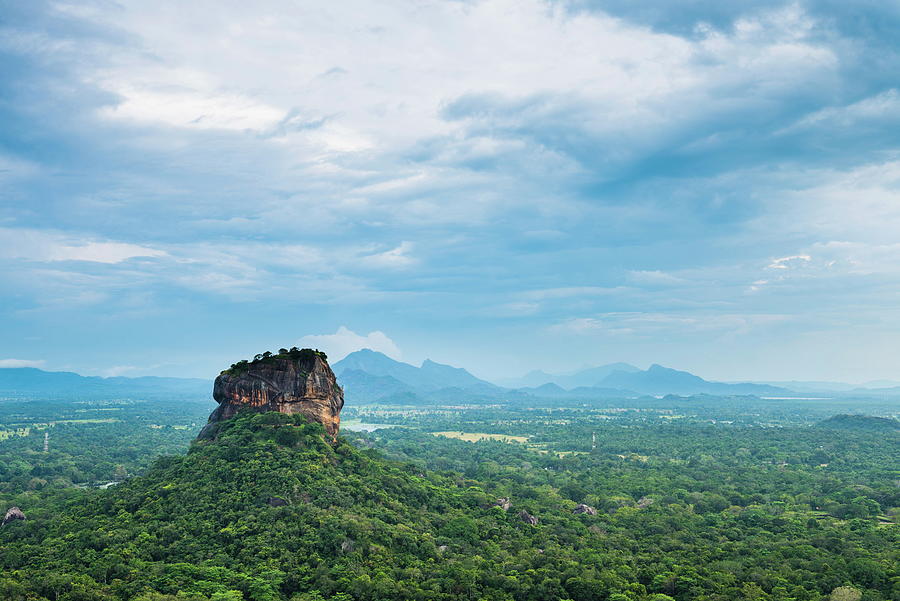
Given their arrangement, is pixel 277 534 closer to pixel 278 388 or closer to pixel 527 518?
pixel 278 388

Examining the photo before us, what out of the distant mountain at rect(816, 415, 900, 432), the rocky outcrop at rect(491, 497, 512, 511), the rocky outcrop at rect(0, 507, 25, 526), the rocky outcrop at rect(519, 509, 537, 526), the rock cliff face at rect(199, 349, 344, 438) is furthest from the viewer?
the distant mountain at rect(816, 415, 900, 432)

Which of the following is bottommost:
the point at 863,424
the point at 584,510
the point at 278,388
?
the point at 863,424

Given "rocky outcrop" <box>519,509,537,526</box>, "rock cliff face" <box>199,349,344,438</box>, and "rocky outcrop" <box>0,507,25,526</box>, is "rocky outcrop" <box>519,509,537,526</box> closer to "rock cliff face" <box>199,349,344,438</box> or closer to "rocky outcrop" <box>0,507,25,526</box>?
"rock cliff face" <box>199,349,344,438</box>

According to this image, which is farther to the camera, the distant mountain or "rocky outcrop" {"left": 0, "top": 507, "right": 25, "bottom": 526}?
the distant mountain

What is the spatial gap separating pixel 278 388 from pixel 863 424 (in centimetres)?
15117

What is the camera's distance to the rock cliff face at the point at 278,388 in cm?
5691

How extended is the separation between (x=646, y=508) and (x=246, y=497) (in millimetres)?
41058

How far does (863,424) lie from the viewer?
143m

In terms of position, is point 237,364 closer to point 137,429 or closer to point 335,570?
point 335,570

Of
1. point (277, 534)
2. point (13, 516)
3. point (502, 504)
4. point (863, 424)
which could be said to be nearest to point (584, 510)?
point (502, 504)

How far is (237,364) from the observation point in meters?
60.2

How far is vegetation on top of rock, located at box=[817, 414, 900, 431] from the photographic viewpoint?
140000mm

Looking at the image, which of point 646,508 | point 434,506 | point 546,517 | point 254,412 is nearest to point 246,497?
point 254,412

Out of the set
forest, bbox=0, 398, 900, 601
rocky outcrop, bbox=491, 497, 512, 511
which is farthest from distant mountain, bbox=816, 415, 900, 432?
rocky outcrop, bbox=491, 497, 512, 511
